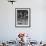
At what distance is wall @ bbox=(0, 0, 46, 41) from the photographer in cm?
471

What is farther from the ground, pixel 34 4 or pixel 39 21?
pixel 34 4

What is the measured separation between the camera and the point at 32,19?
15.5 feet

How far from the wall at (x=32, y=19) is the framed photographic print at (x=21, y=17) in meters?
0.11

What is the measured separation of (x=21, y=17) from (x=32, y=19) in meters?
0.40

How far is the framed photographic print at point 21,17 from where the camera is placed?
4.74 m

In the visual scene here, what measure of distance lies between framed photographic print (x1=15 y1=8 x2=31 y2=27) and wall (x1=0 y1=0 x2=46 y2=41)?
0.11 m

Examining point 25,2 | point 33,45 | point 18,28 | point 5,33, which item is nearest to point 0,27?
point 5,33

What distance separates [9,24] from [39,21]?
3.49 ft

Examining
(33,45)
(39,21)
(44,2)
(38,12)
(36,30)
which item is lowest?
(33,45)

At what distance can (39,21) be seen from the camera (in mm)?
4727

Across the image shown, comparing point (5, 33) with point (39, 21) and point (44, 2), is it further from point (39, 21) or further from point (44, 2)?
point (44, 2)

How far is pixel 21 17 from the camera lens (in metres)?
4.78

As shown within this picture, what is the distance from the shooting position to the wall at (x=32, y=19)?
4715 millimetres

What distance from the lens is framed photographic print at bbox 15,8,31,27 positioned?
4.74 m
